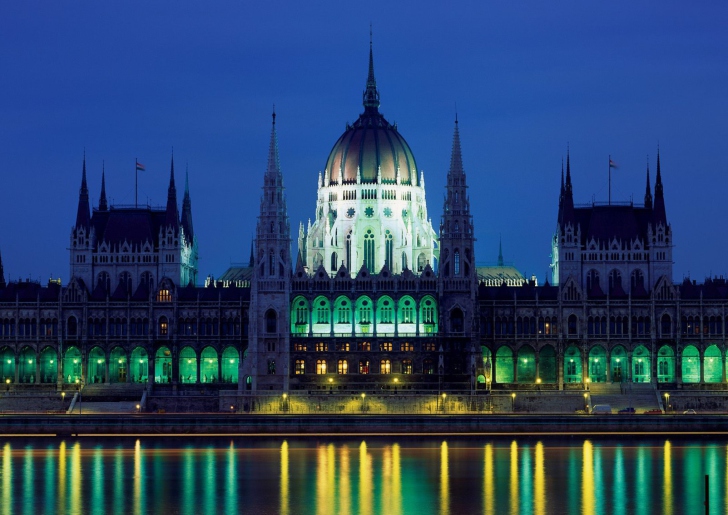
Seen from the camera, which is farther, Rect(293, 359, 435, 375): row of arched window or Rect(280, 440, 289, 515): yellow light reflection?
Rect(293, 359, 435, 375): row of arched window

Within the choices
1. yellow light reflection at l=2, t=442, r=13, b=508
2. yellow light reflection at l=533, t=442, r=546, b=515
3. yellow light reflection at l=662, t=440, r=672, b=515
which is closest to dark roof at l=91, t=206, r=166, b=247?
yellow light reflection at l=2, t=442, r=13, b=508

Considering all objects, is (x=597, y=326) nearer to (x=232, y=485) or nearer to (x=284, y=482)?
(x=284, y=482)

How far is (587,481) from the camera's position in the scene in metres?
113

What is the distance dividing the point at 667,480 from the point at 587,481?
5265 mm

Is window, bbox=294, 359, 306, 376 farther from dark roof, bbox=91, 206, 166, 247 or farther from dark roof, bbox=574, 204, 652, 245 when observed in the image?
dark roof, bbox=574, 204, 652, 245

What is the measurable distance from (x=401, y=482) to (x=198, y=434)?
35.5 metres

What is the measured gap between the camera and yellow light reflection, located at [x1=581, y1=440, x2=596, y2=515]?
102750 millimetres

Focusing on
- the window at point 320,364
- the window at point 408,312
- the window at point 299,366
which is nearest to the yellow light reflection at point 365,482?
the window at point 320,364

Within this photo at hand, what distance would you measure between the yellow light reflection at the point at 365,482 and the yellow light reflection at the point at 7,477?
20794 mm

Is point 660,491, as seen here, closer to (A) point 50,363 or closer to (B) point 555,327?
(B) point 555,327

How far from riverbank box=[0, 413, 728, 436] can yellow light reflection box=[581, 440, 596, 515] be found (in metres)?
9.45

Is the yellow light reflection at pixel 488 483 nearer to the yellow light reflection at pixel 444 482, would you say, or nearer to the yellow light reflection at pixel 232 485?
the yellow light reflection at pixel 444 482

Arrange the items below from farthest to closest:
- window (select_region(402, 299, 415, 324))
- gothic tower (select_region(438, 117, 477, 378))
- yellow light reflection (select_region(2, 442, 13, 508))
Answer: window (select_region(402, 299, 415, 324)) → gothic tower (select_region(438, 117, 477, 378)) → yellow light reflection (select_region(2, 442, 13, 508))

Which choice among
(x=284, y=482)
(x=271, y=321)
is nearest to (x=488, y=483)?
(x=284, y=482)
